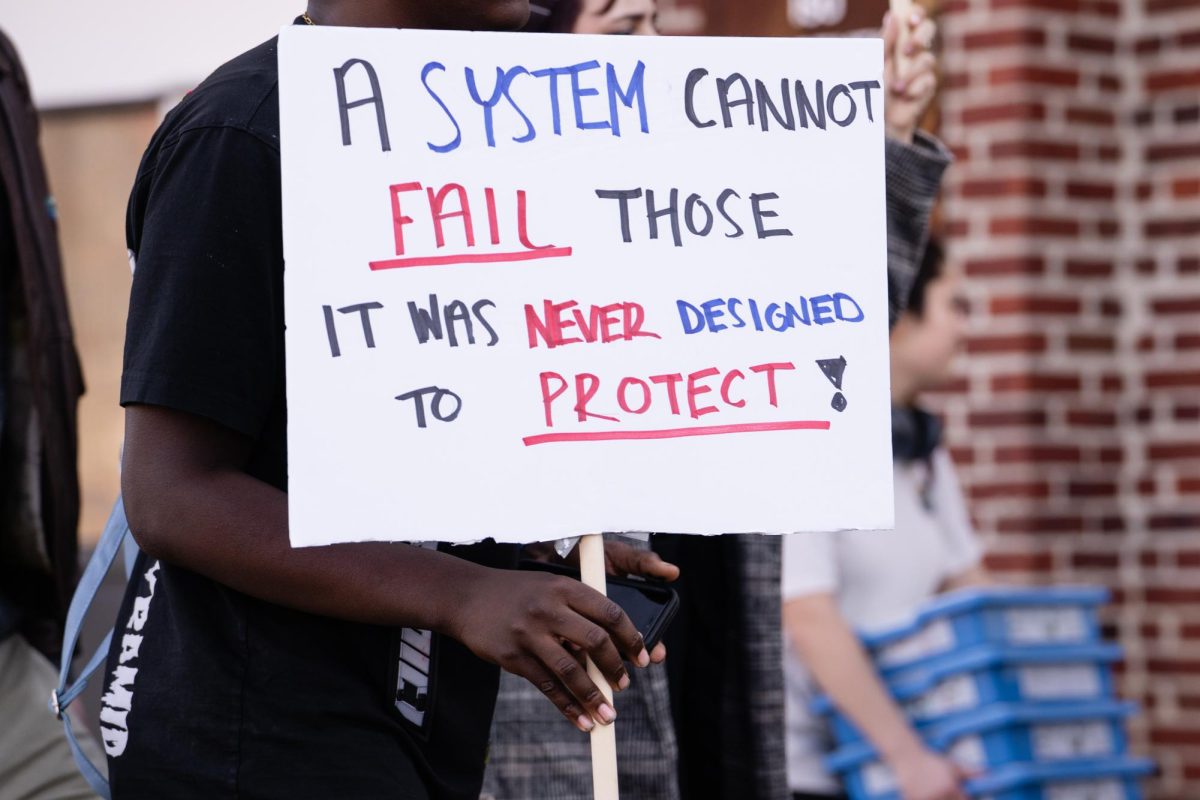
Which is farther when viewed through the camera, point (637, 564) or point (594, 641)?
point (637, 564)

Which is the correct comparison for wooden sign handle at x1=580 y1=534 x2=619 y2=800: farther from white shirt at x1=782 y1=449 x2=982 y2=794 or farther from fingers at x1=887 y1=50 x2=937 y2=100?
white shirt at x1=782 y1=449 x2=982 y2=794

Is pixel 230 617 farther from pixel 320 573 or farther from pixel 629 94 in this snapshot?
pixel 629 94

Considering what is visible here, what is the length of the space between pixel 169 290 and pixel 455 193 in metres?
0.33

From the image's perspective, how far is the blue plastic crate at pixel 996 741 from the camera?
3.54 metres

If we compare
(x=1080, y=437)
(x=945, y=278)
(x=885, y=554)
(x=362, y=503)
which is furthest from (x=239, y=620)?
(x=1080, y=437)

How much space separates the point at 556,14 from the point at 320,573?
157 cm

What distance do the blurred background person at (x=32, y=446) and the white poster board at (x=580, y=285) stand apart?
1.48 metres

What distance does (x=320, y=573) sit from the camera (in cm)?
186

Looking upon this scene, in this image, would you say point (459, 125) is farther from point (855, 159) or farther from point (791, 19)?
point (791, 19)

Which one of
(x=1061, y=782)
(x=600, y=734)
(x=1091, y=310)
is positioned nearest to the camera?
(x=600, y=734)

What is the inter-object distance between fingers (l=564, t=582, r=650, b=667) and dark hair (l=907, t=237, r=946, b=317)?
2.22m

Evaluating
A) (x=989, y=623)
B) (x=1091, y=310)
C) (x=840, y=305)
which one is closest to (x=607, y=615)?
(x=840, y=305)

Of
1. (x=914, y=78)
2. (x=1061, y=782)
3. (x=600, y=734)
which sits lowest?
(x=1061, y=782)

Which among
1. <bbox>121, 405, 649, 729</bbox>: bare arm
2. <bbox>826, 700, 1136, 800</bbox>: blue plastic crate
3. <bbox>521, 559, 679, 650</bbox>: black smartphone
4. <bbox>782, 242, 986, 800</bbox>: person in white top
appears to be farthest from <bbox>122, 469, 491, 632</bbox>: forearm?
<bbox>826, 700, 1136, 800</bbox>: blue plastic crate
